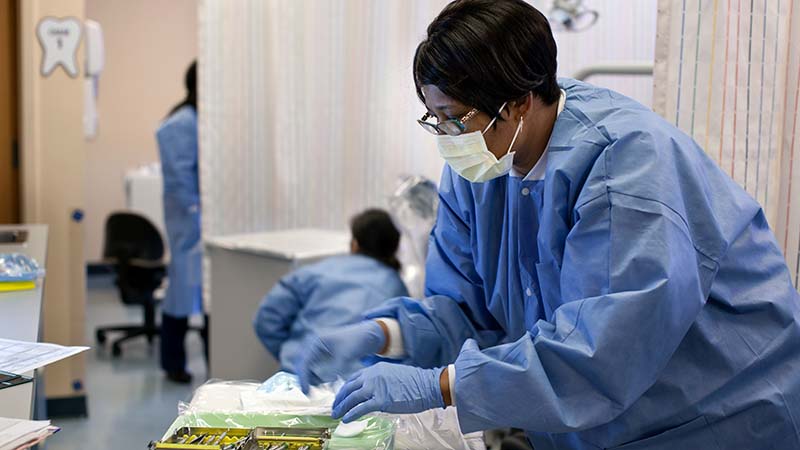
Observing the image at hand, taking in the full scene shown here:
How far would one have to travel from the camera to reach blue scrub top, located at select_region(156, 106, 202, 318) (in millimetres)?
3729

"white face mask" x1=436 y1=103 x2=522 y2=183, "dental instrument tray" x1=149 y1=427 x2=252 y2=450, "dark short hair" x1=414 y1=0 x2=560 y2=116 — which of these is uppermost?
"dark short hair" x1=414 y1=0 x2=560 y2=116

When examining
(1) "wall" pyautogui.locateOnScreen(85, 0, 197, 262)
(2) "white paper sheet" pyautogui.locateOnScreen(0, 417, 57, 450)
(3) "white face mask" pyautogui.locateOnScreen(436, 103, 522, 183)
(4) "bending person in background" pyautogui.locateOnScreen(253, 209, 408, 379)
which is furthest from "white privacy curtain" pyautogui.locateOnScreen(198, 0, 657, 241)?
(1) "wall" pyautogui.locateOnScreen(85, 0, 197, 262)

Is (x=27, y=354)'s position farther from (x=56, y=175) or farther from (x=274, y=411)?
(x=56, y=175)

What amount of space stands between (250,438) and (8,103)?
260 centimetres

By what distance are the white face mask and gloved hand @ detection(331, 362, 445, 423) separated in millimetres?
313

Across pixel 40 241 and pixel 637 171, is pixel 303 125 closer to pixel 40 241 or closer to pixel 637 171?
pixel 40 241

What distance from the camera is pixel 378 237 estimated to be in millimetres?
2643

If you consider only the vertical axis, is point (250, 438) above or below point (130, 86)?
below

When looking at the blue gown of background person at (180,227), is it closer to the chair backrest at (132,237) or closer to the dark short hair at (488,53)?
the chair backrest at (132,237)

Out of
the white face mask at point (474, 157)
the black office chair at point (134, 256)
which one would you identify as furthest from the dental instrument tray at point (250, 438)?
the black office chair at point (134, 256)

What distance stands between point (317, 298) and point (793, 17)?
1.47m

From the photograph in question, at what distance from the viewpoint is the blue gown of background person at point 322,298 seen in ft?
8.20

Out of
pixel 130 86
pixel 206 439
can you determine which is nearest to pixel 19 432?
pixel 206 439

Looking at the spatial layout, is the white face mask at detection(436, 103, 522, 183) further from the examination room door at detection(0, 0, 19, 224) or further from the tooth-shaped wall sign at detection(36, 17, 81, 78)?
the examination room door at detection(0, 0, 19, 224)
